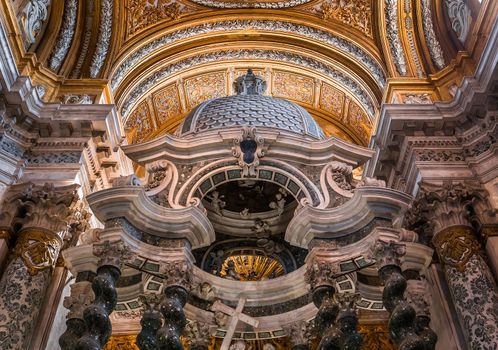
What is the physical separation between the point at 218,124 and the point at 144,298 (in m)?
2.56

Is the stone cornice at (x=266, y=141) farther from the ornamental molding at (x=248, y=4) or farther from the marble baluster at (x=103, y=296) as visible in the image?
the ornamental molding at (x=248, y=4)

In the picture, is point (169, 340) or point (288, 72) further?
point (288, 72)

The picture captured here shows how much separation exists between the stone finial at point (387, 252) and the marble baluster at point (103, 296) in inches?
99.7

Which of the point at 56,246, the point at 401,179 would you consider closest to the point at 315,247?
the point at 401,179

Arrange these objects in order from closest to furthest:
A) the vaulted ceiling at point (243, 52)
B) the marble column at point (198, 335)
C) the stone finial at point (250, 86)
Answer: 1. the marble column at point (198, 335)
2. the vaulted ceiling at point (243, 52)
3. the stone finial at point (250, 86)

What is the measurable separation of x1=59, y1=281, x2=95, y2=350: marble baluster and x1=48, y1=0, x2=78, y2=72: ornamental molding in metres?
4.24

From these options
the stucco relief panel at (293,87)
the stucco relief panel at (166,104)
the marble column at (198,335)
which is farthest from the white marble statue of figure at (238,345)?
the stucco relief panel at (293,87)

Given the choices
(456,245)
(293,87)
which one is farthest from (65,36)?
(456,245)

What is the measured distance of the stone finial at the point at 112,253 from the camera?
5.63 meters

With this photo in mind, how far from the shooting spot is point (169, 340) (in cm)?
517

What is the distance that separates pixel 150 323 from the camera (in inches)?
217

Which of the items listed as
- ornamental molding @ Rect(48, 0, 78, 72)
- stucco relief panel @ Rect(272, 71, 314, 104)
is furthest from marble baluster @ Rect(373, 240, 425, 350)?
stucco relief panel @ Rect(272, 71, 314, 104)

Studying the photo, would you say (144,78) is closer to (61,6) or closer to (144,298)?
(61,6)

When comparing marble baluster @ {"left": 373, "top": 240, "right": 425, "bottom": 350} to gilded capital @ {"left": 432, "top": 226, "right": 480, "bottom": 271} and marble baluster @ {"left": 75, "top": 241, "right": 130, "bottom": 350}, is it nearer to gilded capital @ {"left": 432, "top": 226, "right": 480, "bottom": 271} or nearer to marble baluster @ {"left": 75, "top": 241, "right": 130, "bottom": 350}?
gilded capital @ {"left": 432, "top": 226, "right": 480, "bottom": 271}
